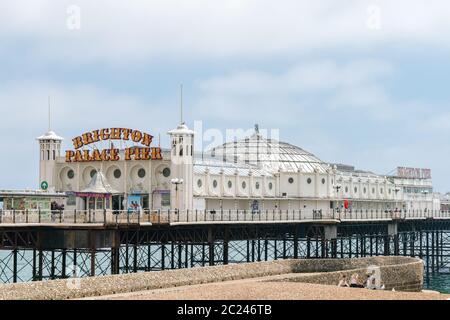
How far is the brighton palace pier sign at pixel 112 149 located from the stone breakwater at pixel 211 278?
20944 millimetres

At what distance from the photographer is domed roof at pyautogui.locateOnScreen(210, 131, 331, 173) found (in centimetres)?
10112

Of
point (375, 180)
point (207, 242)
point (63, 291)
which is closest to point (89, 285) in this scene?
point (63, 291)

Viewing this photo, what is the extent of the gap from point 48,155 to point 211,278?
3500cm

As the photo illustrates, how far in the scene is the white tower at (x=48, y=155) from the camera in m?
84.0

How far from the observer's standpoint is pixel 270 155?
103125mm

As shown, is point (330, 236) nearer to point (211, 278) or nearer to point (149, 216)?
point (149, 216)

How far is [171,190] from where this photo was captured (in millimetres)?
77500

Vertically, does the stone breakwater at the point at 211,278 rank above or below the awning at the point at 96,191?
below

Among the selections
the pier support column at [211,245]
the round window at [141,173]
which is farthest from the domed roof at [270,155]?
the pier support column at [211,245]

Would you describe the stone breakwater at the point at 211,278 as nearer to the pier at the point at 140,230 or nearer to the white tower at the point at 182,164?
the pier at the point at 140,230

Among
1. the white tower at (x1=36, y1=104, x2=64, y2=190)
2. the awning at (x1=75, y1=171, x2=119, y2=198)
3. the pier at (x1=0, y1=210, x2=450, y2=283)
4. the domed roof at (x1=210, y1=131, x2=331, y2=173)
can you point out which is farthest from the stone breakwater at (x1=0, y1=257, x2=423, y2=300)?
the domed roof at (x1=210, y1=131, x2=331, y2=173)

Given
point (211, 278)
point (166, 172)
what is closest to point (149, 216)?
point (211, 278)
